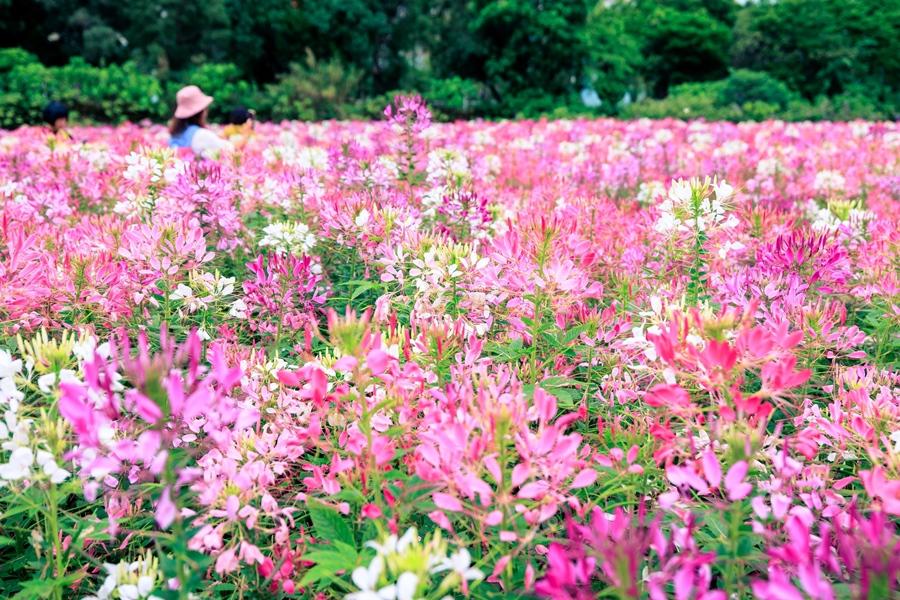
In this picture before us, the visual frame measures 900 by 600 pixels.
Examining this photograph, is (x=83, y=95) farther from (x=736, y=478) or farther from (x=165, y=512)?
(x=736, y=478)

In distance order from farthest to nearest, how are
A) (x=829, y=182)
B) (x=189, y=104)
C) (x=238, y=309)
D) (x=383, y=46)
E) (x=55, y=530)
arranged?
1. (x=383, y=46)
2. (x=189, y=104)
3. (x=829, y=182)
4. (x=238, y=309)
5. (x=55, y=530)

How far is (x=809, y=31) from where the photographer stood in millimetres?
33688

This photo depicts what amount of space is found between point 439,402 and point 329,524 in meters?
0.31

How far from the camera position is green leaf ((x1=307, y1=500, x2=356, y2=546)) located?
128cm

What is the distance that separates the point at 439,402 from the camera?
1.38 metres

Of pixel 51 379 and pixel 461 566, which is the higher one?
pixel 51 379

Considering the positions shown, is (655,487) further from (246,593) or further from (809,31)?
(809,31)

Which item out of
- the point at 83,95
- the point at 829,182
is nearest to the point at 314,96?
the point at 83,95

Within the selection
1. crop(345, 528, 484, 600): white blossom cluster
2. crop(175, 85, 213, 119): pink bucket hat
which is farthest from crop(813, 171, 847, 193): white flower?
crop(175, 85, 213, 119): pink bucket hat

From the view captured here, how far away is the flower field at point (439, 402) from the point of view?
3.48 ft

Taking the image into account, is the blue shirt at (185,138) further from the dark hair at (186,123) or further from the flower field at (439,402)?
the flower field at (439,402)

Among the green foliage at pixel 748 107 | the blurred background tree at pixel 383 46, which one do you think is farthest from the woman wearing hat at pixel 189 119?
the blurred background tree at pixel 383 46

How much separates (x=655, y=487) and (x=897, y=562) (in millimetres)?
725

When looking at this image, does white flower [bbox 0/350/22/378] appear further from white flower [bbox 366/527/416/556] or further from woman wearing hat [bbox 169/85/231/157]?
woman wearing hat [bbox 169/85/231/157]
